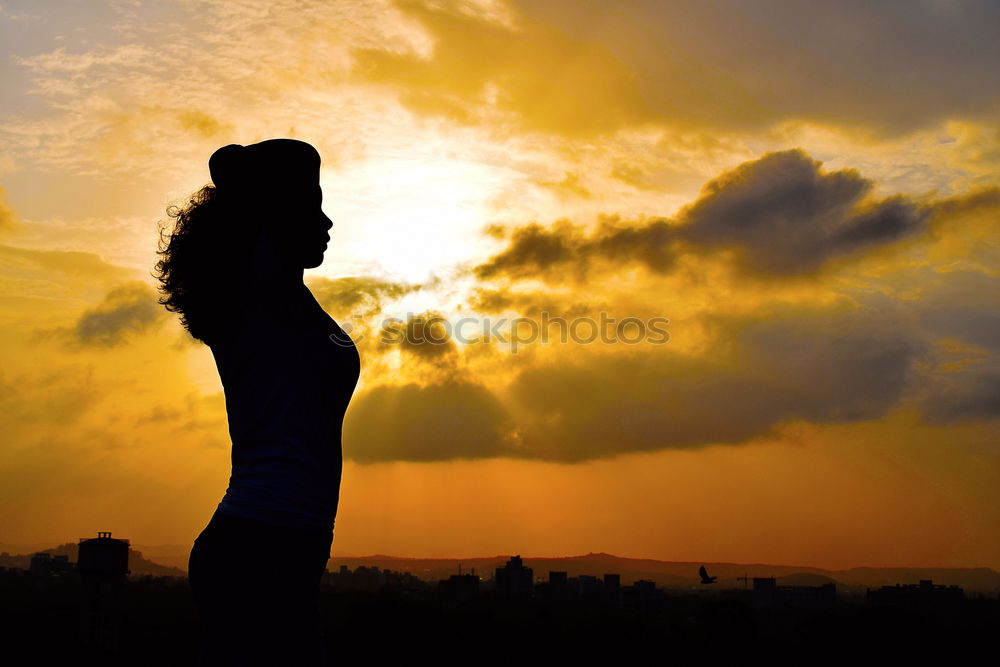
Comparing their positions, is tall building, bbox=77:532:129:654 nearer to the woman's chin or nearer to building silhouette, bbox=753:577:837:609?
the woman's chin

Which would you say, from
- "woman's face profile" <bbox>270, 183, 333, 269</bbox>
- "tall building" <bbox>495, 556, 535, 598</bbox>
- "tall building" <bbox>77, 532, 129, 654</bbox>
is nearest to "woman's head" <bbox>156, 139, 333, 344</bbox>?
"woman's face profile" <bbox>270, 183, 333, 269</bbox>

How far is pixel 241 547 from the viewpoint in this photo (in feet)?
6.83

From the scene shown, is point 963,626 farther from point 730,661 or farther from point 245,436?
point 245,436

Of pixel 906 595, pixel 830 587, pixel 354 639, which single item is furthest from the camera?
pixel 830 587

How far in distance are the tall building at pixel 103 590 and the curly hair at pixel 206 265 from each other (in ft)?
31.3

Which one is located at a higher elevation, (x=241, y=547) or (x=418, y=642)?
(x=241, y=547)

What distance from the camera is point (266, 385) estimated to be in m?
2.21

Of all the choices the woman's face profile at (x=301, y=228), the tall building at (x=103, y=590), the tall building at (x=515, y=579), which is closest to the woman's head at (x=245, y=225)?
the woman's face profile at (x=301, y=228)

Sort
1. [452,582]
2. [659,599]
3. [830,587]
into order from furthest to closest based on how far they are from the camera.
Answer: [830,587] < [659,599] < [452,582]

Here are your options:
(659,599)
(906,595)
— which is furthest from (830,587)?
(659,599)

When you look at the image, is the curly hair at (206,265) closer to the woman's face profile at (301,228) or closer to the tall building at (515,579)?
the woman's face profile at (301,228)

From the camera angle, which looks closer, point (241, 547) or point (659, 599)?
point (241, 547)

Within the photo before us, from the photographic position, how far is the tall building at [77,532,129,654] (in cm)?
1095

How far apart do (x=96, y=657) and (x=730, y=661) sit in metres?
41.4
